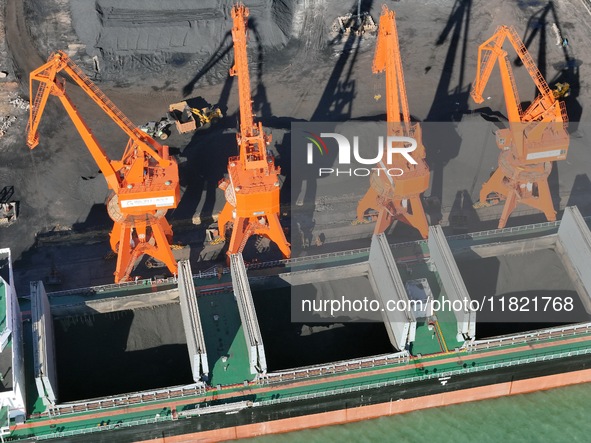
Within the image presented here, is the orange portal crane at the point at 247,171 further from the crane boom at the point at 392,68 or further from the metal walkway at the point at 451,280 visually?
the metal walkway at the point at 451,280

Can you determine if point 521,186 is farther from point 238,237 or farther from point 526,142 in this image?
point 238,237

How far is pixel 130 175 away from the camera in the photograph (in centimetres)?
5953

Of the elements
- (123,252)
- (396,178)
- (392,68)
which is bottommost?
(123,252)

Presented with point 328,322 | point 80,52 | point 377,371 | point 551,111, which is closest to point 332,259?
point 328,322

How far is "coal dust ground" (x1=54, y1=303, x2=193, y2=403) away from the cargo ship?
3.4 inches

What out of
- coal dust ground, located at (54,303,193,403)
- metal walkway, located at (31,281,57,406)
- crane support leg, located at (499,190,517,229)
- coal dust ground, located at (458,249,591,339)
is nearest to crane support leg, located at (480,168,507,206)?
crane support leg, located at (499,190,517,229)

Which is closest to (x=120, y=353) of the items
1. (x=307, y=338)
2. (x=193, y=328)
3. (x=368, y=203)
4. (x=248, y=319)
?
(x=193, y=328)

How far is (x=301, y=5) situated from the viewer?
86.8 meters

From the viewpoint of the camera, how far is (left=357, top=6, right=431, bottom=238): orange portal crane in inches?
2420

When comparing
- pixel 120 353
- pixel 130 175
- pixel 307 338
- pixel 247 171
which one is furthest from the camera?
pixel 247 171

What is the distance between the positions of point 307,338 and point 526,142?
20969mm

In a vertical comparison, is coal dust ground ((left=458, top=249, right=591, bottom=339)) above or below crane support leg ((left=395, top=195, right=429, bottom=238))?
below

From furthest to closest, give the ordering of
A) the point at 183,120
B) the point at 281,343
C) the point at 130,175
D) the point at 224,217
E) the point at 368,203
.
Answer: the point at 183,120 → the point at 368,203 → the point at 224,217 → the point at 281,343 → the point at 130,175

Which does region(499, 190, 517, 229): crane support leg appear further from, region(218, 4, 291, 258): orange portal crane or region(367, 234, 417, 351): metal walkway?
region(218, 4, 291, 258): orange portal crane
